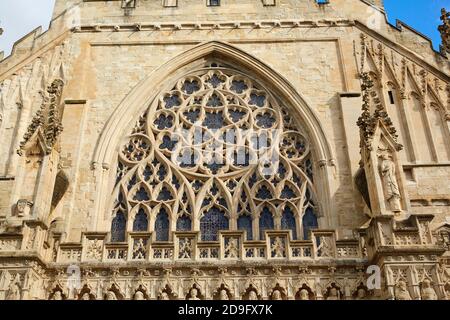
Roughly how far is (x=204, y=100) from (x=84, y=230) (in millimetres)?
4650

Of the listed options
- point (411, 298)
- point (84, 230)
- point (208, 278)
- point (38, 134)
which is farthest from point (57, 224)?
point (411, 298)

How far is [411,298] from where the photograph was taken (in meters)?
9.22

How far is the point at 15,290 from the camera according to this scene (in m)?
9.76

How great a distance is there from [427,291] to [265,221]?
4.22 m

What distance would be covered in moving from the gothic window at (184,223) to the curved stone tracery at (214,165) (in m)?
0.02

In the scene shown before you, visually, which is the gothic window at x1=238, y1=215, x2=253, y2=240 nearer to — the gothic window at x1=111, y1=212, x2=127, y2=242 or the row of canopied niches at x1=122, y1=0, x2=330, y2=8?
the gothic window at x1=111, y1=212, x2=127, y2=242

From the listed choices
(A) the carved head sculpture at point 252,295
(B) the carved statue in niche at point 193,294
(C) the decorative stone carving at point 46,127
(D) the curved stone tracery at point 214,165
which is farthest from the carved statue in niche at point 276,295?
(C) the decorative stone carving at point 46,127

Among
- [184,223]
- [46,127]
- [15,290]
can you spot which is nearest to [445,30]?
[184,223]

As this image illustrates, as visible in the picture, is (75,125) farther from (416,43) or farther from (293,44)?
(416,43)

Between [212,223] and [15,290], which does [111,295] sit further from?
[212,223]

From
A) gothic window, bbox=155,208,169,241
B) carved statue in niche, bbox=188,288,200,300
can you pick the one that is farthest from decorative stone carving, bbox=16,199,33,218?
carved statue in niche, bbox=188,288,200,300

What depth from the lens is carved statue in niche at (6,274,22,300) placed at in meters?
9.66

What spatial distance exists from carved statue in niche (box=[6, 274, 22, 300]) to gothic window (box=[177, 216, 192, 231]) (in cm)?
382
